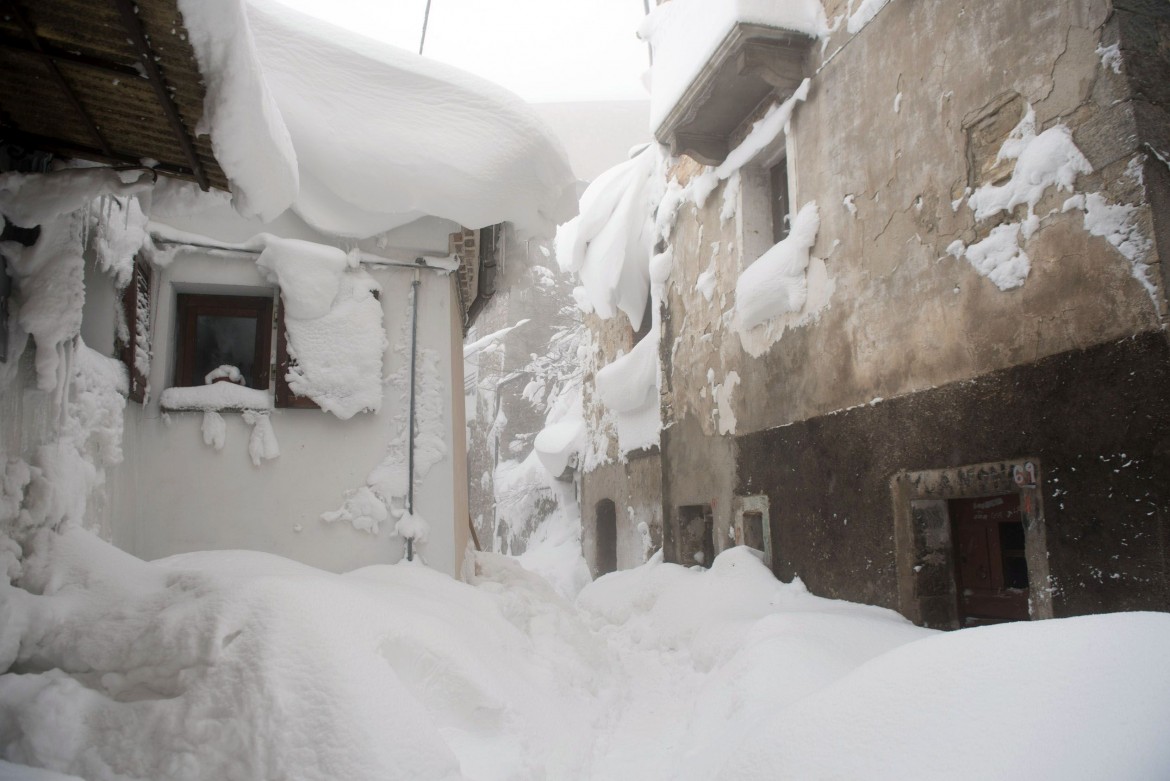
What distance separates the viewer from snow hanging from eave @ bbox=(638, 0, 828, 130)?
247 inches

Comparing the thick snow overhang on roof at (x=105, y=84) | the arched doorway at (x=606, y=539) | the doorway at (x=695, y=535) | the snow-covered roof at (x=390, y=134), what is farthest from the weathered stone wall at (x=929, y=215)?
the arched doorway at (x=606, y=539)

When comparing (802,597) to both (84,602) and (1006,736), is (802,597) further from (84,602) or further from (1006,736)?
(84,602)

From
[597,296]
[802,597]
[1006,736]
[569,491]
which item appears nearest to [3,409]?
[1006,736]

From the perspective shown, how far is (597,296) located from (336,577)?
27.2 ft

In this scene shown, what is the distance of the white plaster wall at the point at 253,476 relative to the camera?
4.51 meters

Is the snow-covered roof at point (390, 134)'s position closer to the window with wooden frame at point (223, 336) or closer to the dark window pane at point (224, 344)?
the window with wooden frame at point (223, 336)

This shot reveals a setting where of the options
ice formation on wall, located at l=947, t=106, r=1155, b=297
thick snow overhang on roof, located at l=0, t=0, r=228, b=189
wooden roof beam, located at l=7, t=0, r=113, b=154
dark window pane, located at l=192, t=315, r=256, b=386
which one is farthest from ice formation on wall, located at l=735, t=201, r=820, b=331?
wooden roof beam, located at l=7, t=0, r=113, b=154

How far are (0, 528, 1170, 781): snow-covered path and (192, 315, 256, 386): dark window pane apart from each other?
170 centimetres

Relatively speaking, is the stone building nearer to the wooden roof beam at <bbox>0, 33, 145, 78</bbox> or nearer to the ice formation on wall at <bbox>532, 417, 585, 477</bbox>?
the wooden roof beam at <bbox>0, 33, 145, 78</bbox>

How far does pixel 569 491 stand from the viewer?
52.5 ft

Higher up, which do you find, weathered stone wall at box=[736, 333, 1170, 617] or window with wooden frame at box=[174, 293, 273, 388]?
window with wooden frame at box=[174, 293, 273, 388]

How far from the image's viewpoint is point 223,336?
16.3 ft

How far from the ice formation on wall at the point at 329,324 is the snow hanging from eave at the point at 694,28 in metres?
3.75

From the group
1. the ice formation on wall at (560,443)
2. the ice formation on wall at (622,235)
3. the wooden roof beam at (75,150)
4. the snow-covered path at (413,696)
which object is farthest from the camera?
the ice formation on wall at (560,443)
